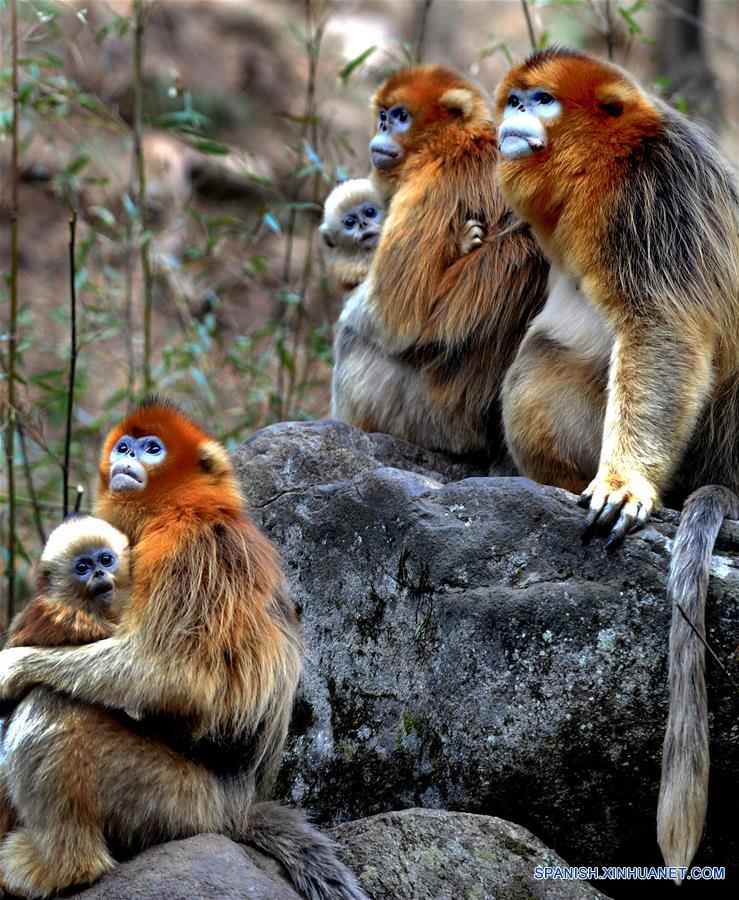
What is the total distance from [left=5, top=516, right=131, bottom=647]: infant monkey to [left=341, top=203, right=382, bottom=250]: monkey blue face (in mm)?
2822

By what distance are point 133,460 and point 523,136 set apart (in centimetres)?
174

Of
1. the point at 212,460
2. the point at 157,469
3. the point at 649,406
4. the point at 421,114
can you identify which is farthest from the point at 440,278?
the point at 157,469

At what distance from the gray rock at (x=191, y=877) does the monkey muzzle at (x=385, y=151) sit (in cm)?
306

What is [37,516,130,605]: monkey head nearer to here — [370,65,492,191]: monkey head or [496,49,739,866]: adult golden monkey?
[496,49,739,866]: adult golden monkey

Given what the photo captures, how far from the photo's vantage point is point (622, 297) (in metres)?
3.98

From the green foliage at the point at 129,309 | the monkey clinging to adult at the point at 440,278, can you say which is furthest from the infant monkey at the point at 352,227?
the monkey clinging to adult at the point at 440,278

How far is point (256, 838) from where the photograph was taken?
3289mm

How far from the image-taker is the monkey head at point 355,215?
18.6 feet

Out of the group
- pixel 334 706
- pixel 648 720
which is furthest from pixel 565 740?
pixel 334 706

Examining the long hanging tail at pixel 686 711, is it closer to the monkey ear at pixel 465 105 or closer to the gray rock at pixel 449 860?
the gray rock at pixel 449 860

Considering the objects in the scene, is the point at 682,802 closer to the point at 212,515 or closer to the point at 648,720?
the point at 648,720

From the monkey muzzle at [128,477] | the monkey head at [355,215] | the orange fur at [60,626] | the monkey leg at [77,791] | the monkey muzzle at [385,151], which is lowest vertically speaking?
the monkey leg at [77,791]

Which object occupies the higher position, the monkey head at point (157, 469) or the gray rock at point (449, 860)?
the monkey head at point (157, 469)

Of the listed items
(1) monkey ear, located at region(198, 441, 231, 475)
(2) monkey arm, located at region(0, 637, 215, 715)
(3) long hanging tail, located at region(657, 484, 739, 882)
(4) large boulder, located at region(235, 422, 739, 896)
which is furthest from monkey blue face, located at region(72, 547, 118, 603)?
(3) long hanging tail, located at region(657, 484, 739, 882)
